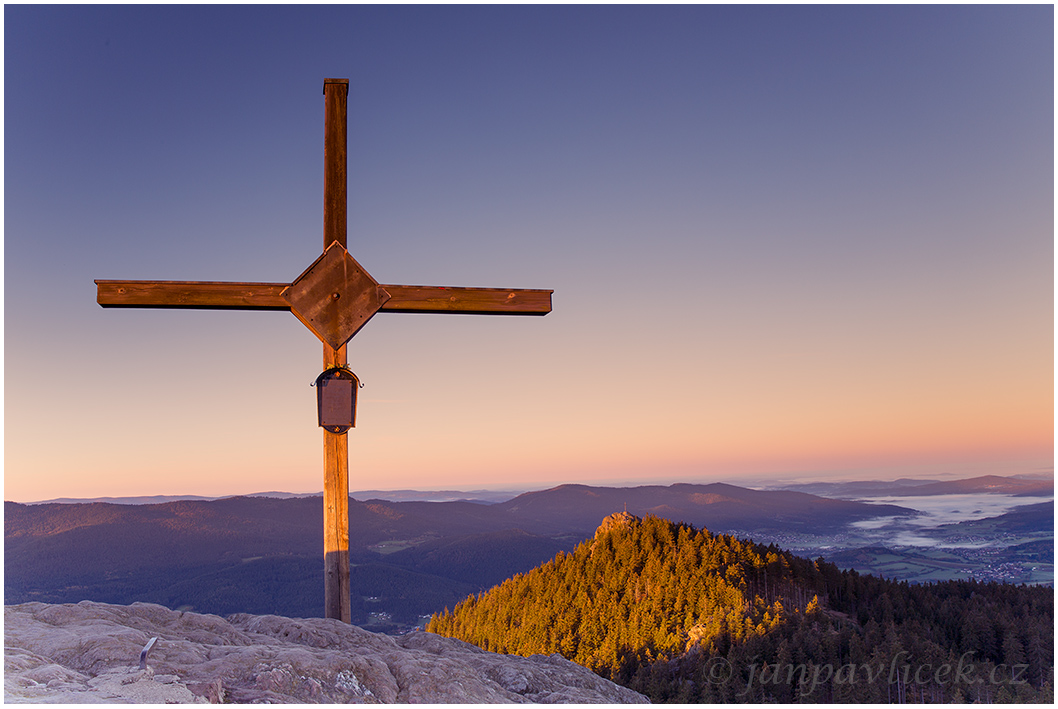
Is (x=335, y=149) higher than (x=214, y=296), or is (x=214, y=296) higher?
(x=335, y=149)

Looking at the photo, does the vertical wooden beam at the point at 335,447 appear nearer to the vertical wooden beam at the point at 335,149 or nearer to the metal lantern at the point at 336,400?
the vertical wooden beam at the point at 335,149

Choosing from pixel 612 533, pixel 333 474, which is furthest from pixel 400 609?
pixel 333 474

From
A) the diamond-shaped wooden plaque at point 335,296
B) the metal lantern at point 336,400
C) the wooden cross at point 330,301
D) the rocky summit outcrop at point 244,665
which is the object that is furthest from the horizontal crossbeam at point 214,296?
the rocky summit outcrop at point 244,665

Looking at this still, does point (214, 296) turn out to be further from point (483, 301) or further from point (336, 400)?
point (483, 301)

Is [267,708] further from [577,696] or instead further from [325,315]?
[325,315]

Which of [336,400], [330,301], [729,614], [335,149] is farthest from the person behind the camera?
[729,614]

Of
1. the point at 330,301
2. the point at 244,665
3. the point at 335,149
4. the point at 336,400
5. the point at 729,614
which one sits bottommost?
the point at 729,614

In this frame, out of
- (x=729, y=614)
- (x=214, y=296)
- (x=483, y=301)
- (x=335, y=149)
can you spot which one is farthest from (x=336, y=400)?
(x=729, y=614)

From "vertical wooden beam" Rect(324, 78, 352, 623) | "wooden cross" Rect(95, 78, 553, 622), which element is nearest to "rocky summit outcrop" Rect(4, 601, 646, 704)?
"vertical wooden beam" Rect(324, 78, 352, 623)
